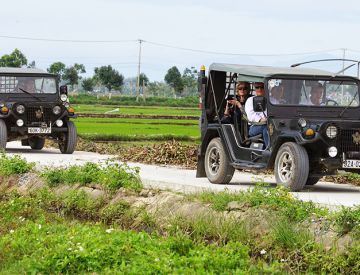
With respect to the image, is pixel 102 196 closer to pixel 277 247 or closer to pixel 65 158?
pixel 277 247

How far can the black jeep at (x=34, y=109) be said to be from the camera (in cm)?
2438

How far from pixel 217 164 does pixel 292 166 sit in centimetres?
221

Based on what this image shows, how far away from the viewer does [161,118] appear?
5609cm

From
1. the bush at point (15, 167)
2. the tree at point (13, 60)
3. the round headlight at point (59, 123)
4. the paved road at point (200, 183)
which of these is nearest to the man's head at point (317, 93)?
the paved road at point (200, 183)

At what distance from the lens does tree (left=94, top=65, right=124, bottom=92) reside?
466 feet

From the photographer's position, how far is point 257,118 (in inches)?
626

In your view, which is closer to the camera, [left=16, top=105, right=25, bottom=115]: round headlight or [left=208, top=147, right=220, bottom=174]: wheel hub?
A: [left=208, top=147, right=220, bottom=174]: wheel hub

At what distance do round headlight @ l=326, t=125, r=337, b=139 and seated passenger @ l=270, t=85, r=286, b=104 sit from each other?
1.15 m

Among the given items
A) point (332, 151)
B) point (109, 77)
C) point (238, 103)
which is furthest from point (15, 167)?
point (109, 77)

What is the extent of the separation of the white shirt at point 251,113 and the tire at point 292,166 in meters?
0.82

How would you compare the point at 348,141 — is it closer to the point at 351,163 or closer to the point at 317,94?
the point at 351,163

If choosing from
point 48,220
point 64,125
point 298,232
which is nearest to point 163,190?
point 48,220

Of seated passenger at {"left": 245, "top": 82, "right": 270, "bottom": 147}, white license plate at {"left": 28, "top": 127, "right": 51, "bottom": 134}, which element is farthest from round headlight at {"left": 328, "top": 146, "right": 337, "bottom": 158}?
white license plate at {"left": 28, "top": 127, "right": 51, "bottom": 134}

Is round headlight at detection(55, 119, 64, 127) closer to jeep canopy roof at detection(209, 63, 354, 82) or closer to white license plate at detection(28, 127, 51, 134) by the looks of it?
white license plate at detection(28, 127, 51, 134)
